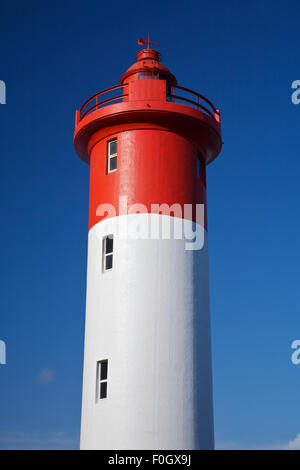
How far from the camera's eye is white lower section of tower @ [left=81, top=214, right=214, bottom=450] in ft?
70.9

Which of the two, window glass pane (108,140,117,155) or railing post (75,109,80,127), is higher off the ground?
railing post (75,109,80,127)

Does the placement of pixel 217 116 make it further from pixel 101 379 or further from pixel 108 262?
pixel 101 379

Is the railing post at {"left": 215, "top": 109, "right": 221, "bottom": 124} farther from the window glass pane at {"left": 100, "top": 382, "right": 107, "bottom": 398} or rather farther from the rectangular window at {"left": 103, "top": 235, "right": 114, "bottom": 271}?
the window glass pane at {"left": 100, "top": 382, "right": 107, "bottom": 398}

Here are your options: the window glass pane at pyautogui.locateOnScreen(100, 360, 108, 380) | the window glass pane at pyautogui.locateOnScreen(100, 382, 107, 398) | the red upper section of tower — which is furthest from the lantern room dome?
the window glass pane at pyautogui.locateOnScreen(100, 382, 107, 398)

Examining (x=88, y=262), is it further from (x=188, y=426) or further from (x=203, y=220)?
(x=188, y=426)

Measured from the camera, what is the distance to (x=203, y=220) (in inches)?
989

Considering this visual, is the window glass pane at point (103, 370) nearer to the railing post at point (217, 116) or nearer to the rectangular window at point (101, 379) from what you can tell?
the rectangular window at point (101, 379)

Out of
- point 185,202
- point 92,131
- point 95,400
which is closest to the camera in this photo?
point 95,400

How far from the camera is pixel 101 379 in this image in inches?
899

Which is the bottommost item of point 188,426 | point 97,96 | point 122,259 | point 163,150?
point 188,426

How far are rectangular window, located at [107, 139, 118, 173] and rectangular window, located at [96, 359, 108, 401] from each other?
23.2 ft

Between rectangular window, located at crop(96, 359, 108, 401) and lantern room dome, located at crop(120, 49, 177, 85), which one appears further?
lantern room dome, located at crop(120, 49, 177, 85)
